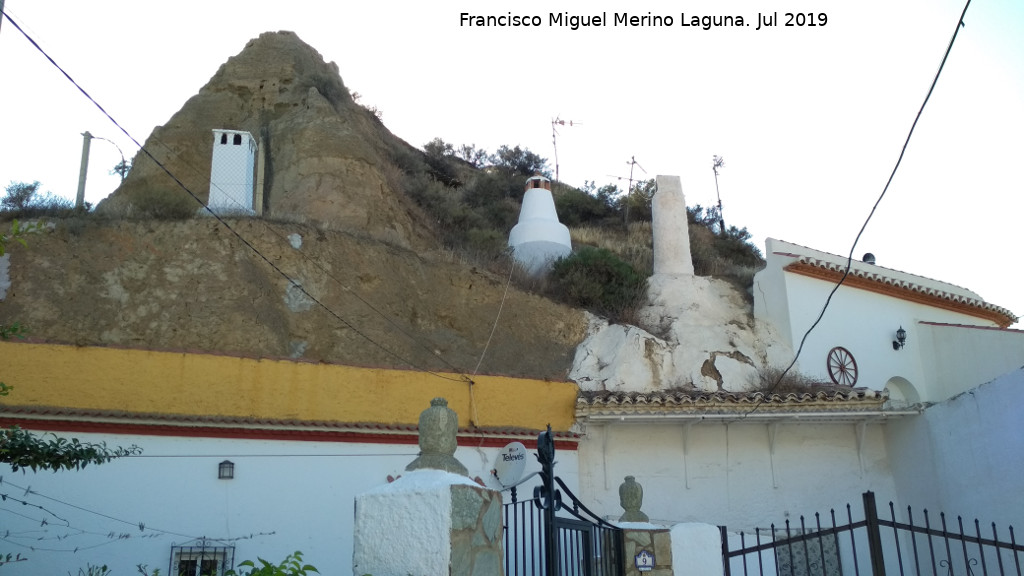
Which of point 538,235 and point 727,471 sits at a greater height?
point 538,235

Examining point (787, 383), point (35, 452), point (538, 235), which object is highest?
point (538, 235)

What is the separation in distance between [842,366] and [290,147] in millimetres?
14741

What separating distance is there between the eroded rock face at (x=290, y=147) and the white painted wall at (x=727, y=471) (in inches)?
302

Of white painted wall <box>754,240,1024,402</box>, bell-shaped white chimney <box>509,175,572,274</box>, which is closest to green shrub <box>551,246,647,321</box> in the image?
bell-shaped white chimney <box>509,175,572,274</box>

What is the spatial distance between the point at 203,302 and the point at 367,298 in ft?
Answer: 9.80

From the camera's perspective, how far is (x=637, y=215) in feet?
113

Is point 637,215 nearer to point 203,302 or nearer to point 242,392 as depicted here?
point 203,302

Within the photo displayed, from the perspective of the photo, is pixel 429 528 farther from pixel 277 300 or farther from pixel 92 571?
pixel 277 300

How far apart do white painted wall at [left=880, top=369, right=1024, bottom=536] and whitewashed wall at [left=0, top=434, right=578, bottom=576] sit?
822 centimetres

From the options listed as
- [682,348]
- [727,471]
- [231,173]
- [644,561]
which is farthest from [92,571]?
[231,173]

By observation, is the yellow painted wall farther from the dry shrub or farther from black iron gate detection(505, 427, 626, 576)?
black iron gate detection(505, 427, 626, 576)

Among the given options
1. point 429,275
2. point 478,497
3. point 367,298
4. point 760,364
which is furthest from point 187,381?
point 760,364

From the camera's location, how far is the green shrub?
732 inches

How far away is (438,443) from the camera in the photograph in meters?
5.59
